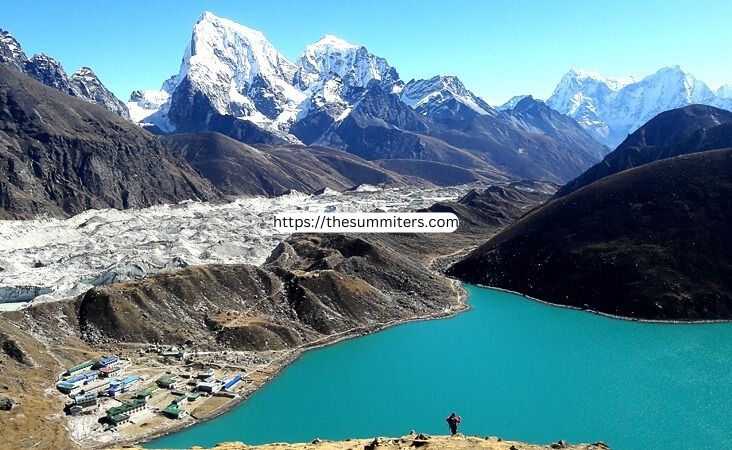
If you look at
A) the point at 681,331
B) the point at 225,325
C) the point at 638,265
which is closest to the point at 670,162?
the point at 638,265

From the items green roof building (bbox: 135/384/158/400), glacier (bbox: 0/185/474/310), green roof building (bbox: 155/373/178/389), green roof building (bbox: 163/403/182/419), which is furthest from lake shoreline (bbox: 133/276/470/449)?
glacier (bbox: 0/185/474/310)

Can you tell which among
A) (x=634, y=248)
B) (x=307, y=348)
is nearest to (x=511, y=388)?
(x=307, y=348)

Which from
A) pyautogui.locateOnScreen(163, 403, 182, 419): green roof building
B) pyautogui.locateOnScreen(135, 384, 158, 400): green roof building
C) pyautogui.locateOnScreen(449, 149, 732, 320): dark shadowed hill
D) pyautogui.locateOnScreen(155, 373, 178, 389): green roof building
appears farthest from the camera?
pyautogui.locateOnScreen(449, 149, 732, 320): dark shadowed hill

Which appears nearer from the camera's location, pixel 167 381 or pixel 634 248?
pixel 167 381

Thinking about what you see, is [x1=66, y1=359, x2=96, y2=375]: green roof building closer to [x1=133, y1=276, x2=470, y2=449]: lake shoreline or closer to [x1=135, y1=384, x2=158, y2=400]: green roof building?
[x1=135, y1=384, x2=158, y2=400]: green roof building

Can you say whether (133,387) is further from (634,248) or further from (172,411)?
(634,248)

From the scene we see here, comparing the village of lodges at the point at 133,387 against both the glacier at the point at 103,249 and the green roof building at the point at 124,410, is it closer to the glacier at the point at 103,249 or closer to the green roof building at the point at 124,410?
the green roof building at the point at 124,410

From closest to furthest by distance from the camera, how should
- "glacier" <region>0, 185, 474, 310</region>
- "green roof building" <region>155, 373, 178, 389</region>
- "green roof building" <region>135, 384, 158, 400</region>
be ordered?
"green roof building" <region>135, 384, 158, 400</region>, "green roof building" <region>155, 373, 178, 389</region>, "glacier" <region>0, 185, 474, 310</region>
